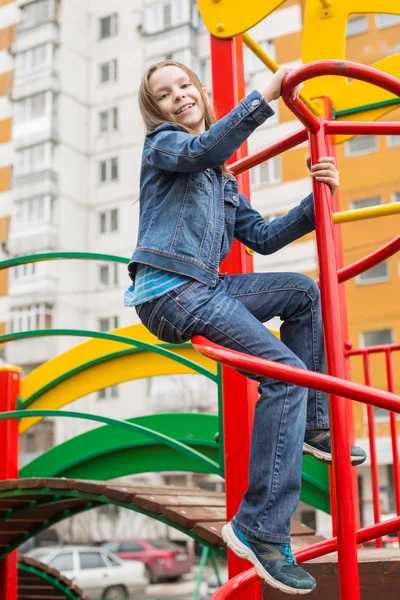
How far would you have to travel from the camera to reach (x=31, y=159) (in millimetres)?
20547

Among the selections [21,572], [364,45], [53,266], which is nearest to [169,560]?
[53,266]

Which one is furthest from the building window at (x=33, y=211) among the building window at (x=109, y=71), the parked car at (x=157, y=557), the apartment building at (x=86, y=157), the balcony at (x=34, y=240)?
the parked car at (x=157, y=557)

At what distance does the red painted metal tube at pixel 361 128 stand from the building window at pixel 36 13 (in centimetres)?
2119

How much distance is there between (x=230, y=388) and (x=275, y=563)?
0.70 metres

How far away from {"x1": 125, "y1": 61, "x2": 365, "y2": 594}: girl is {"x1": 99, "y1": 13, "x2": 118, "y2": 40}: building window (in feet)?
68.6

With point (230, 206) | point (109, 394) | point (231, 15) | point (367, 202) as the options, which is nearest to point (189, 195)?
point (230, 206)

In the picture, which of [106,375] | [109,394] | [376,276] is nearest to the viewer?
[106,375]

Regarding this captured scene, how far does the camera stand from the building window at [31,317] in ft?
64.5

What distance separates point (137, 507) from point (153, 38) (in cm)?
1915

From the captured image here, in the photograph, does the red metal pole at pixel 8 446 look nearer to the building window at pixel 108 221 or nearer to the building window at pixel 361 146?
the building window at pixel 361 146

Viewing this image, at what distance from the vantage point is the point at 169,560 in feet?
49.4

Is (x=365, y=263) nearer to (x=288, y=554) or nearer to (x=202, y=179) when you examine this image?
(x=202, y=179)

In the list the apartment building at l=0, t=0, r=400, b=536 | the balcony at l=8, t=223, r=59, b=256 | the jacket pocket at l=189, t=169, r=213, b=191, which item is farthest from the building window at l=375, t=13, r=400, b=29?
the jacket pocket at l=189, t=169, r=213, b=191

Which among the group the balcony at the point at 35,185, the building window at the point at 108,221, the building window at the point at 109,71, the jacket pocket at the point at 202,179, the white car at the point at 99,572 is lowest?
the white car at the point at 99,572
